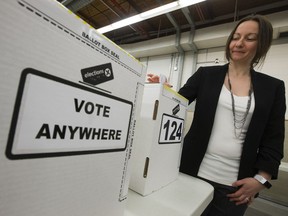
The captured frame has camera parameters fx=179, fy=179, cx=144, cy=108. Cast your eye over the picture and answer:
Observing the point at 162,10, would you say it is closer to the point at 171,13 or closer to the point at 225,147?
the point at 171,13

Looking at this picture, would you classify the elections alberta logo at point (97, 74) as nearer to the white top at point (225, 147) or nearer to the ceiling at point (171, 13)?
the white top at point (225, 147)

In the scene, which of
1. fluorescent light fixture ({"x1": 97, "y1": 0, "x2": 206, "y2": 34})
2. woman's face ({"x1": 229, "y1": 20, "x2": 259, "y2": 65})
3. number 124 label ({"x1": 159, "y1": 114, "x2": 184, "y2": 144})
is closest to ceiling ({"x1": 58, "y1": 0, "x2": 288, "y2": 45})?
fluorescent light fixture ({"x1": 97, "y1": 0, "x2": 206, "y2": 34})

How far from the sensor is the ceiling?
294cm

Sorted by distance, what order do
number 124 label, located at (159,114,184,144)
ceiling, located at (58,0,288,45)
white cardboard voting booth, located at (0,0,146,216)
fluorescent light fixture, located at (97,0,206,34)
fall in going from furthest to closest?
1. ceiling, located at (58,0,288,45)
2. fluorescent light fixture, located at (97,0,206,34)
3. number 124 label, located at (159,114,184,144)
4. white cardboard voting booth, located at (0,0,146,216)

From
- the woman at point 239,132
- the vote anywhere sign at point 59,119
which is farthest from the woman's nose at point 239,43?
the vote anywhere sign at point 59,119

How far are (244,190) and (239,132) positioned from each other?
24cm

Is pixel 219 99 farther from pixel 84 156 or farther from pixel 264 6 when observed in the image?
pixel 264 6

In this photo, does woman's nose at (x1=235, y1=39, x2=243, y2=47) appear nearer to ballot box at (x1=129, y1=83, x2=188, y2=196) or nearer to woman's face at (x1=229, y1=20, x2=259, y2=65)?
woman's face at (x1=229, y1=20, x2=259, y2=65)

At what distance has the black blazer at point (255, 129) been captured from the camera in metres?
0.79

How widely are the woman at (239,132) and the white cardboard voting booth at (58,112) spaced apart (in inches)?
21.9

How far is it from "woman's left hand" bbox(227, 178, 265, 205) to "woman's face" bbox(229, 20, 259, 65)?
563mm

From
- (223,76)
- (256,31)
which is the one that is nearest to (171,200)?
(223,76)

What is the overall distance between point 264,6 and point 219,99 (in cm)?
304

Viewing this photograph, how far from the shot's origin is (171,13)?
338 cm
